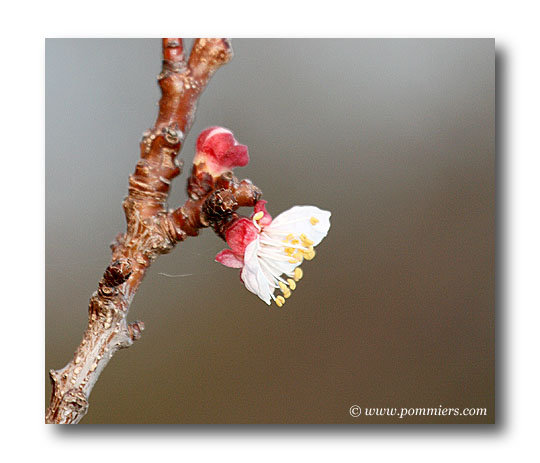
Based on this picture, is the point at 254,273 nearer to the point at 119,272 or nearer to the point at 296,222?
the point at 296,222

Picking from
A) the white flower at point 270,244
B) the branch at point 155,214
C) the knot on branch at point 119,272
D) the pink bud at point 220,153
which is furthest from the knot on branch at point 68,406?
the pink bud at point 220,153

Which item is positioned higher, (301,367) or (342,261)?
(342,261)

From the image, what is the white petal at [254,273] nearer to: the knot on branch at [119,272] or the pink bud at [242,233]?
the pink bud at [242,233]

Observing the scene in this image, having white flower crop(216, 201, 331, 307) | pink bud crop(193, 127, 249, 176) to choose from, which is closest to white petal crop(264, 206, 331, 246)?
white flower crop(216, 201, 331, 307)

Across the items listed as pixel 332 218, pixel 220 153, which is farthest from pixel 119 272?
pixel 332 218
